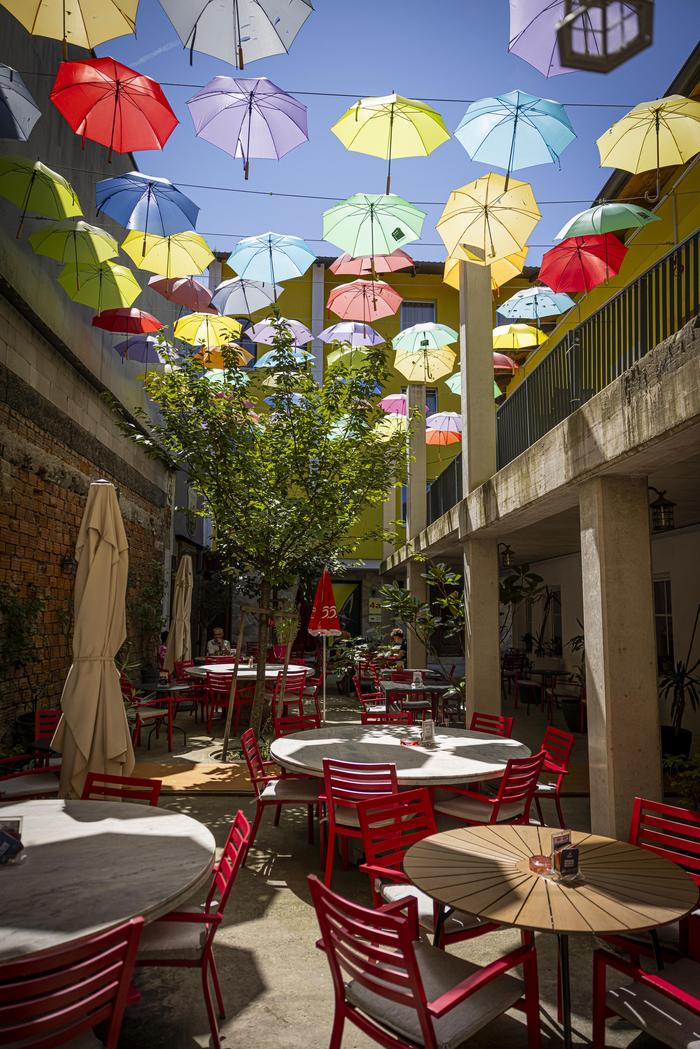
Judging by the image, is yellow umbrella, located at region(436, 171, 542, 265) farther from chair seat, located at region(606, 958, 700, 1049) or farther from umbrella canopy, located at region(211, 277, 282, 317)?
chair seat, located at region(606, 958, 700, 1049)

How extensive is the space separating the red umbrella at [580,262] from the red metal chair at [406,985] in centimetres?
790

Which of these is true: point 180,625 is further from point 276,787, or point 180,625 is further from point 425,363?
point 276,787

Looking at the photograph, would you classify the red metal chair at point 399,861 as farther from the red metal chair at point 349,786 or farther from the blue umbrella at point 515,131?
the blue umbrella at point 515,131

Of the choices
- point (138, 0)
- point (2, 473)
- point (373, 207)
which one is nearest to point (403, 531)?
point (373, 207)

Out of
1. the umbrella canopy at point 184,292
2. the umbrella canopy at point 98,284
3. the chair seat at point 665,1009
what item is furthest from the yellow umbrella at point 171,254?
the chair seat at point 665,1009

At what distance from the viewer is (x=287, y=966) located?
11.3ft

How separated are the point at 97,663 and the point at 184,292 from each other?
265 inches

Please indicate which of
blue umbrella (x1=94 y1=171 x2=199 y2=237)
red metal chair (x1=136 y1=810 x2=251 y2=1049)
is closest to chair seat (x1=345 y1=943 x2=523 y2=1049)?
red metal chair (x1=136 y1=810 x2=251 y2=1049)

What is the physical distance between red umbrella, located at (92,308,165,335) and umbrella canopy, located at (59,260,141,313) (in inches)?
40.4

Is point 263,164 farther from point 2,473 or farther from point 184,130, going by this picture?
point 2,473

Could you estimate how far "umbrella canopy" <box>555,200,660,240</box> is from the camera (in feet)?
22.7

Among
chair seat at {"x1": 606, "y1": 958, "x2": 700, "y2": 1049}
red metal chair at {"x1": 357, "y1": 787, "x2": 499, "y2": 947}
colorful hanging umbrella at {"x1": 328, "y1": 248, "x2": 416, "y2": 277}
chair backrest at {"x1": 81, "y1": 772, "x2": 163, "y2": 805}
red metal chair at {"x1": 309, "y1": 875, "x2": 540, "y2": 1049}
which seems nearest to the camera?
red metal chair at {"x1": 309, "y1": 875, "x2": 540, "y2": 1049}

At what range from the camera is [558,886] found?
2.68 metres

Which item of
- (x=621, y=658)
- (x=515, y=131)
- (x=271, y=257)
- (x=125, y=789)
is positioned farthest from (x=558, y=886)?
(x=271, y=257)
